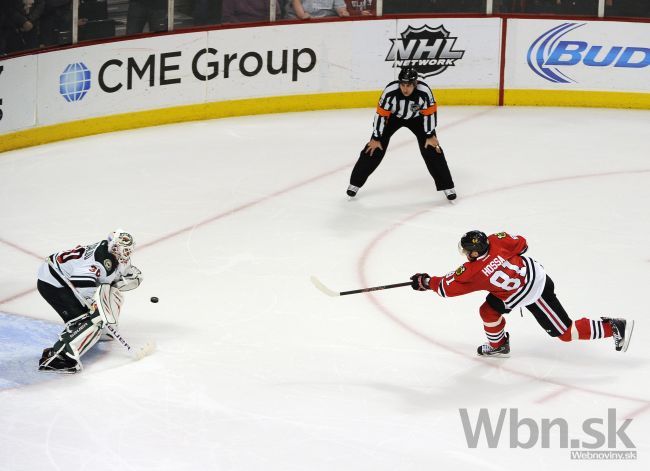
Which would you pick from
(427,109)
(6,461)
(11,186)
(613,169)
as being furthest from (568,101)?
(6,461)

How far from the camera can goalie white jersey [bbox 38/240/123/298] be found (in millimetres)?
6715

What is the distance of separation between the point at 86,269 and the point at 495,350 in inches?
85.4

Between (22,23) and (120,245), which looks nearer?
(120,245)

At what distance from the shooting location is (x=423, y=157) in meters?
9.28

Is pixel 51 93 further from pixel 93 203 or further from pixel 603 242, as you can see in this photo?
pixel 603 242

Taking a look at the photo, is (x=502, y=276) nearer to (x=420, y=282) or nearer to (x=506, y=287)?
(x=506, y=287)

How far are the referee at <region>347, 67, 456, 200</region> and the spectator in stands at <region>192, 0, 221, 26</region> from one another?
2.37 m

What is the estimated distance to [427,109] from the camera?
29.6ft

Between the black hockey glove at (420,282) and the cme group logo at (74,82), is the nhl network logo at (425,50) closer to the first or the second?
the cme group logo at (74,82)

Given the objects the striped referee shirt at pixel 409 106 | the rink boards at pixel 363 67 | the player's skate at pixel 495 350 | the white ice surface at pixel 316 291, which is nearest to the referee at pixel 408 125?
the striped referee shirt at pixel 409 106

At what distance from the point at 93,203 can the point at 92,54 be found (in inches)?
69.4

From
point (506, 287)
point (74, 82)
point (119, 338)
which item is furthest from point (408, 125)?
point (119, 338)

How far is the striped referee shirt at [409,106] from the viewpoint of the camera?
29.6 feet

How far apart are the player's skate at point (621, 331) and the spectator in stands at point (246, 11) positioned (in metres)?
5.30
